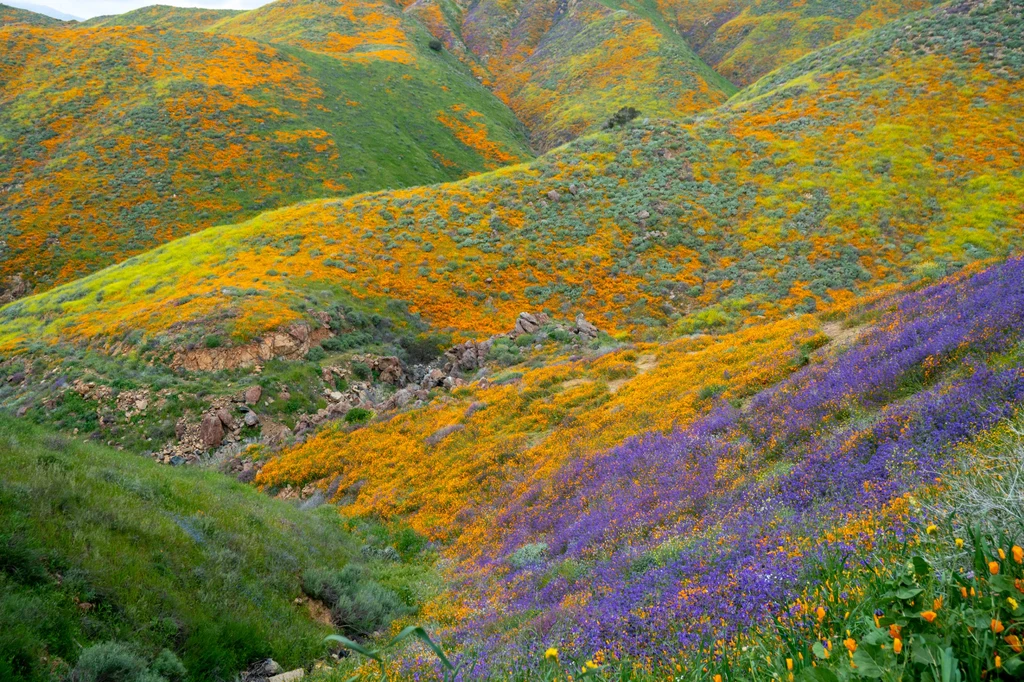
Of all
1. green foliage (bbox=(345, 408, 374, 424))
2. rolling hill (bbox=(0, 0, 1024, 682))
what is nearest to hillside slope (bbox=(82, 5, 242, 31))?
rolling hill (bbox=(0, 0, 1024, 682))

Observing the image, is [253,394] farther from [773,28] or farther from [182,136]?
[773,28]

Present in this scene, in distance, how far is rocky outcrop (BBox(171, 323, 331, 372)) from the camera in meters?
21.2

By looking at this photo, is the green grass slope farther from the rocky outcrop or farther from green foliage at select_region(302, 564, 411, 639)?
the rocky outcrop

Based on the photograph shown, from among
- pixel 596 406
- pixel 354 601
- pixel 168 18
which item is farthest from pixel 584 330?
pixel 168 18

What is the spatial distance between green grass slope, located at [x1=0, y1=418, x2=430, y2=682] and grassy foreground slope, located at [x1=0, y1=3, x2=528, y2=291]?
41107 mm

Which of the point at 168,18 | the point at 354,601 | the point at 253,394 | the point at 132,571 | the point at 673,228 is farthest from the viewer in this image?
the point at 168,18

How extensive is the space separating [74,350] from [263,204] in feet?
91.8

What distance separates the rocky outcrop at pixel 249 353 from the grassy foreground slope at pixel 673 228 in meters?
0.81

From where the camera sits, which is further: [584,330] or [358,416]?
[584,330]

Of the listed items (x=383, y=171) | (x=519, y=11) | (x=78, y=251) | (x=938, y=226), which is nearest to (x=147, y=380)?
(x=78, y=251)

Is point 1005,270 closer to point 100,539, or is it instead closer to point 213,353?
point 100,539

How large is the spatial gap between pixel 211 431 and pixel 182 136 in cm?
4474

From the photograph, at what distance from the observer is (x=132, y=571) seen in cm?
554

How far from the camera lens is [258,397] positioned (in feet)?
65.3
